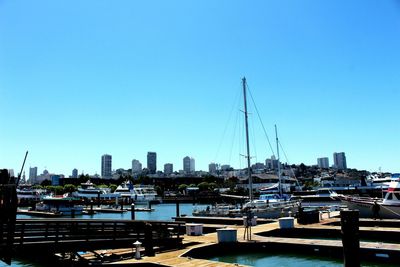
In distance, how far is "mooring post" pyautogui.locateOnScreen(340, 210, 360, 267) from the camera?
1235 centimetres

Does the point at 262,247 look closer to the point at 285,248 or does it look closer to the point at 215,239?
the point at 285,248

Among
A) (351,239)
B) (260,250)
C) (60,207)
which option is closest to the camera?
(351,239)

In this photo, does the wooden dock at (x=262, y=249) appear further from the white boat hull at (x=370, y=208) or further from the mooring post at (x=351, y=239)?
the white boat hull at (x=370, y=208)

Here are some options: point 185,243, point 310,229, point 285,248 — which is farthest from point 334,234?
point 185,243

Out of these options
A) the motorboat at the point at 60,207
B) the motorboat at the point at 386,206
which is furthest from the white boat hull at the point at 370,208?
the motorboat at the point at 60,207

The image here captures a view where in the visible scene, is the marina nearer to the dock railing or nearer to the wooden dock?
the wooden dock

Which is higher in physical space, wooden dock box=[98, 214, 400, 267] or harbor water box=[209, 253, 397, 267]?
wooden dock box=[98, 214, 400, 267]

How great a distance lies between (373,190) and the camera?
3834 inches

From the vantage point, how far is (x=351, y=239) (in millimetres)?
12430

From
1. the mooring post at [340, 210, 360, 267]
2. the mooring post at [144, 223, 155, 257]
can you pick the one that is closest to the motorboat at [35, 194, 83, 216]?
the mooring post at [144, 223, 155, 257]

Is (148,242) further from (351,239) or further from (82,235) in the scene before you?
(351,239)

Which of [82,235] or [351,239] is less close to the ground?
[351,239]

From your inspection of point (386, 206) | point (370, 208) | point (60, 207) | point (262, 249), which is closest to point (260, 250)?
point (262, 249)

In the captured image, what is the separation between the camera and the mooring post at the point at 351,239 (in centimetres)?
1235
